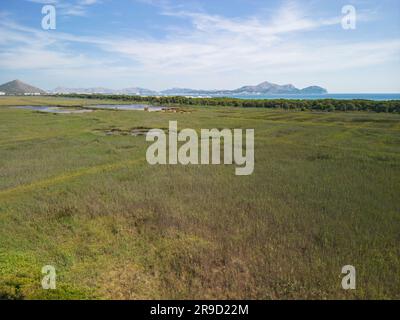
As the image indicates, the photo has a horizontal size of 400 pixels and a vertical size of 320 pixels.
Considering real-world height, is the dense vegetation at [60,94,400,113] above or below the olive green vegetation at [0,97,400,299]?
above

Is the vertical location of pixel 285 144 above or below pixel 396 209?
above

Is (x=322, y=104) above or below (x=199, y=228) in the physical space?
above

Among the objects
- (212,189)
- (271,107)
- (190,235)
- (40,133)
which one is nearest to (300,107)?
(271,107)

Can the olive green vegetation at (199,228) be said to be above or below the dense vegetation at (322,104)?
below

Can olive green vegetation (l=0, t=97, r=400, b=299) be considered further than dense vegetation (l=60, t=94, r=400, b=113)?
No

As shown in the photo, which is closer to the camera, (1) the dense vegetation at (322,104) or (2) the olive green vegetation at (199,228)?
(2) the olive green vegetation at (199,228)

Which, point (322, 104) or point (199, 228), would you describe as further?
point (322, 104)
